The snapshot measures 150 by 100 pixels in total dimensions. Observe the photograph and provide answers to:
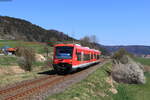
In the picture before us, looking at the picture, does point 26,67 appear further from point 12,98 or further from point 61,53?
point 12,98

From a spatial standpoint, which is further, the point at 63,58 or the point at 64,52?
the point at 64,52

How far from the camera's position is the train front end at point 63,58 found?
92.7 ft

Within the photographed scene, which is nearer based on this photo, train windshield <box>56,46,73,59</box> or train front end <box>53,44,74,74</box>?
train front end <box>53,44,74,74</box>

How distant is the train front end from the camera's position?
28250mm

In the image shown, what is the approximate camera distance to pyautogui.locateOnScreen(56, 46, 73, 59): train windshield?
2854 cm

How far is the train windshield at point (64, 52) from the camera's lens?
28.5m

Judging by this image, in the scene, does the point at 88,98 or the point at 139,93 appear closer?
the point at 88,98

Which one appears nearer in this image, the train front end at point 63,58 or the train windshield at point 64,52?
the train front end at point 63,58

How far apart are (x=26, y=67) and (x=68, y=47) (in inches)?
498

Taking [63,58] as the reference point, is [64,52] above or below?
above

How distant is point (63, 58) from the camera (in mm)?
28344

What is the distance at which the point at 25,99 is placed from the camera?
1449 cm

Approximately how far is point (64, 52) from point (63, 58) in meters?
0.75

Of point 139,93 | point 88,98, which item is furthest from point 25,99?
point 139,93
